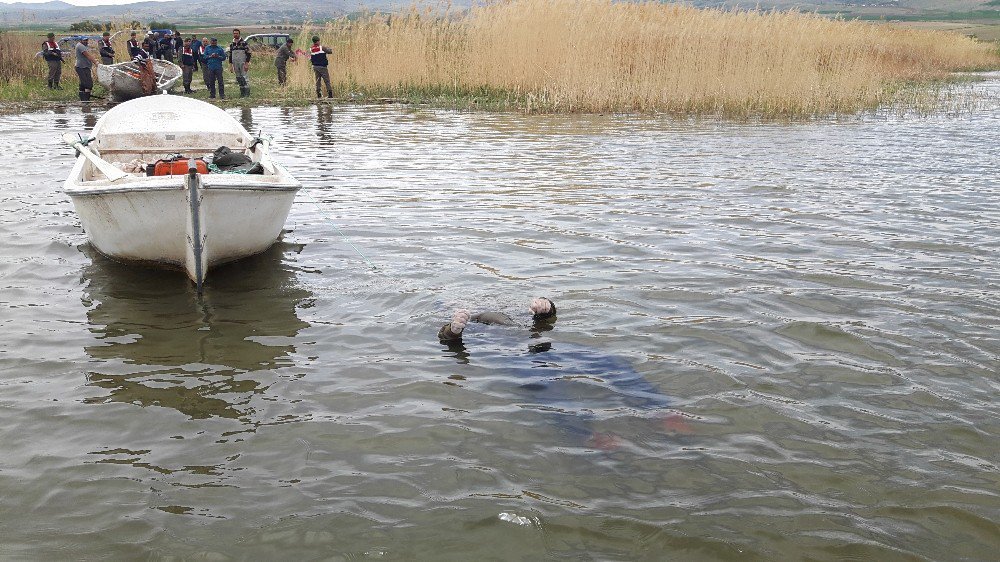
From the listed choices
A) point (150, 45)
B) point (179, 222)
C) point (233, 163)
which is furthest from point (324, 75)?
point (179, 222)

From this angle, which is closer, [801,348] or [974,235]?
[801,348]

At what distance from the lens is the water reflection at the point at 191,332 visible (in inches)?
194

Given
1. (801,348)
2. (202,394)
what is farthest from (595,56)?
(202,394)

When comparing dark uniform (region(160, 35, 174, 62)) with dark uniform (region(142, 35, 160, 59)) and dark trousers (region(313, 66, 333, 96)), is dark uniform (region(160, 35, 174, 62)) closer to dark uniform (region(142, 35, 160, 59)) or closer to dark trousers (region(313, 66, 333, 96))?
dark uniform (region(142, 35, 160, 59))

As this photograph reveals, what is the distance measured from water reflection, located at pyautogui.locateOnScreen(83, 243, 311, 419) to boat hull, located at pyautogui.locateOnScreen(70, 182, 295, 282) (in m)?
0.22

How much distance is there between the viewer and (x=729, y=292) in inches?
264

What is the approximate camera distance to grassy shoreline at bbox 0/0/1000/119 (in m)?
18.5

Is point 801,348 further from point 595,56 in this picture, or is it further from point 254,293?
point 595,56

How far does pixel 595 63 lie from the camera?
61.9 ft

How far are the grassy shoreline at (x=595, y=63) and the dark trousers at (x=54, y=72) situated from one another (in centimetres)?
38

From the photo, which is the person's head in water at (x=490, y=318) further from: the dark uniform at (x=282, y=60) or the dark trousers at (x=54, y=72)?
the dark trousers at (x=54, y=72)

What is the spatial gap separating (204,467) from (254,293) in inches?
115

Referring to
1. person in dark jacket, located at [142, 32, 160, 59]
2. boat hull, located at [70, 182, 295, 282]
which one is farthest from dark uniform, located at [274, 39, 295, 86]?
boat hull, located at [70, 182, 295, 282]

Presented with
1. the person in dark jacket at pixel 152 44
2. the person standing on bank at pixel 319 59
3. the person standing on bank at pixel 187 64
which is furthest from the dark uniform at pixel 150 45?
the person standing on bank at pixel 319 59
